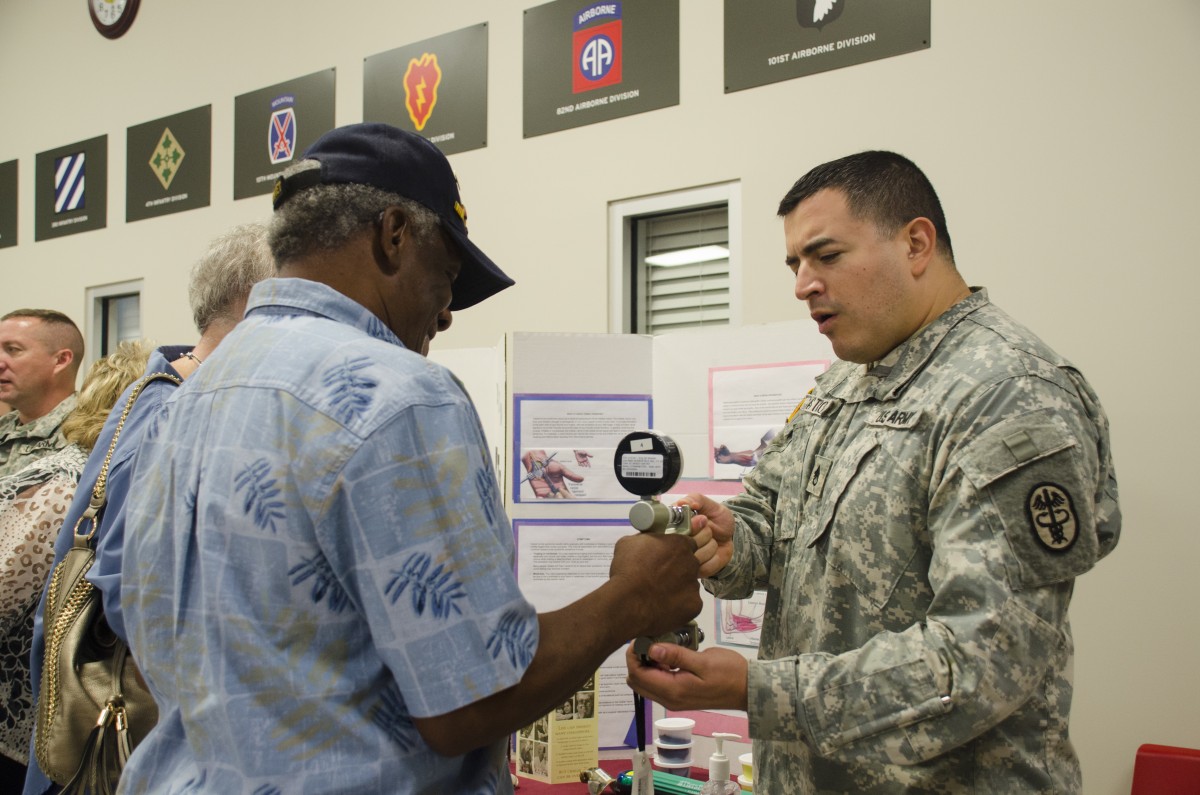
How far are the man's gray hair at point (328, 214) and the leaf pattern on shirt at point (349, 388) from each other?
0.21 metres

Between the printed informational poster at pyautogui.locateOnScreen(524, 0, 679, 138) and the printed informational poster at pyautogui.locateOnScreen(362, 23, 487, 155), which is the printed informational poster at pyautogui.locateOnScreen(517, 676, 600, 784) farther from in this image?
the printed informational poster at pyautogui.locateOnScreen(362, 23, 487, 155)

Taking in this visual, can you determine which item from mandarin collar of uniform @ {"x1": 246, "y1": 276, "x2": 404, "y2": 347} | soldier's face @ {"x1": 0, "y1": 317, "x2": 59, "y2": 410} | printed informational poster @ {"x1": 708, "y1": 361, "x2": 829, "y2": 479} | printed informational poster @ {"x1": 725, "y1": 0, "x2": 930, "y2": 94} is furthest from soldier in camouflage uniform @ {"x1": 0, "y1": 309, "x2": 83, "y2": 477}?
printed informational poster @ {"x1": 725, "y1": 0, "x2": 930, "y2": 94}

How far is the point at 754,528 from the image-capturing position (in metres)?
1.64

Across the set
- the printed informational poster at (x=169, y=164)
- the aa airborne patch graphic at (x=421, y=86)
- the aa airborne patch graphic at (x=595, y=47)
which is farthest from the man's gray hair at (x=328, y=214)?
the printed informational poster at (x=169, y=164)

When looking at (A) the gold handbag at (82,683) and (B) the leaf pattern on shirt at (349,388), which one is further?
(A) the gold handbag at (82,683)

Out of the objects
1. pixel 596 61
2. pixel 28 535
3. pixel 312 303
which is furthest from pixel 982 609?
pixel 596 61

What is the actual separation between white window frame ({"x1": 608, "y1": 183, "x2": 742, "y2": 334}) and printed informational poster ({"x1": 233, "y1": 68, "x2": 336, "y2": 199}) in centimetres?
166

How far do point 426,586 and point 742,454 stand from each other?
1.81 m

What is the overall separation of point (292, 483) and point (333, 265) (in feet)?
0.97

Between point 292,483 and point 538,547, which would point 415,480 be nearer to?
point 292,483

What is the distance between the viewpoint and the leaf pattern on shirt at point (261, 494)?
2.98ft

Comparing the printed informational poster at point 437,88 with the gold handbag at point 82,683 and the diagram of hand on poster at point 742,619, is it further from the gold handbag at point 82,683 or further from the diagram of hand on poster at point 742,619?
the gold handbag at point 82,683

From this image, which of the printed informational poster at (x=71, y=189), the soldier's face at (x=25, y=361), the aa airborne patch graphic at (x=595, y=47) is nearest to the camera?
the soldier's face at (x=25, y=361)

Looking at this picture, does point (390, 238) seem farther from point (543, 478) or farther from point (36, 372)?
point (36, 372)
